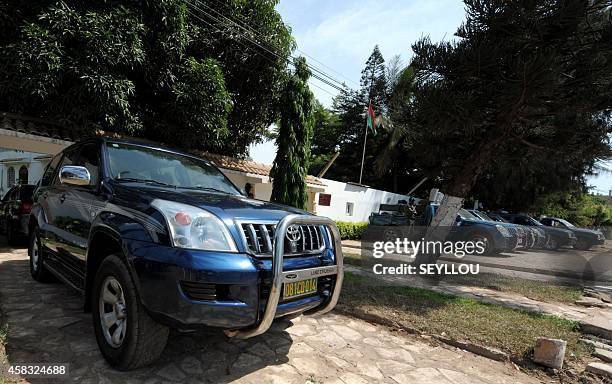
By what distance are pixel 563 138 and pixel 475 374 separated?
19.4 ft

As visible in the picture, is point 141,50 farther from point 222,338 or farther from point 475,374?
point 475,374

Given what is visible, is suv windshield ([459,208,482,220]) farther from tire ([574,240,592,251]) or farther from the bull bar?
the bull bar

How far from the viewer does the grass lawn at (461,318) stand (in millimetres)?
3863

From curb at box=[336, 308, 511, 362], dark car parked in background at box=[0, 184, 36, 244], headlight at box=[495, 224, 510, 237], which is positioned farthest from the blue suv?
headlight at box=[495, 224, 510, 237]

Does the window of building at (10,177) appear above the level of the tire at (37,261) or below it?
above

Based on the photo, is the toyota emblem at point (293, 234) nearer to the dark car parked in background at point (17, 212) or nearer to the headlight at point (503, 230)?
the dark car parked in background at point (17, 212)

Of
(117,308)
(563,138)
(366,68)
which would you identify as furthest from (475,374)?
(366,68)

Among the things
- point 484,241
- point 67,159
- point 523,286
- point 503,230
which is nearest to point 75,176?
point 67,159

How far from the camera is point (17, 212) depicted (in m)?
7.60

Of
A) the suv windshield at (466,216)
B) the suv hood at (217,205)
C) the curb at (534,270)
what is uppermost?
the suv windshield at (466,216)

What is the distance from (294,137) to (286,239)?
7.95m

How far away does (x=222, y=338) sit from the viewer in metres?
3.45

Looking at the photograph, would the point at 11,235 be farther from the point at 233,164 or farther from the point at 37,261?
the point at 233,164

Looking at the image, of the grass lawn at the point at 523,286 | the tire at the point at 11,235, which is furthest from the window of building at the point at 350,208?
the tire at the point at 11,235
